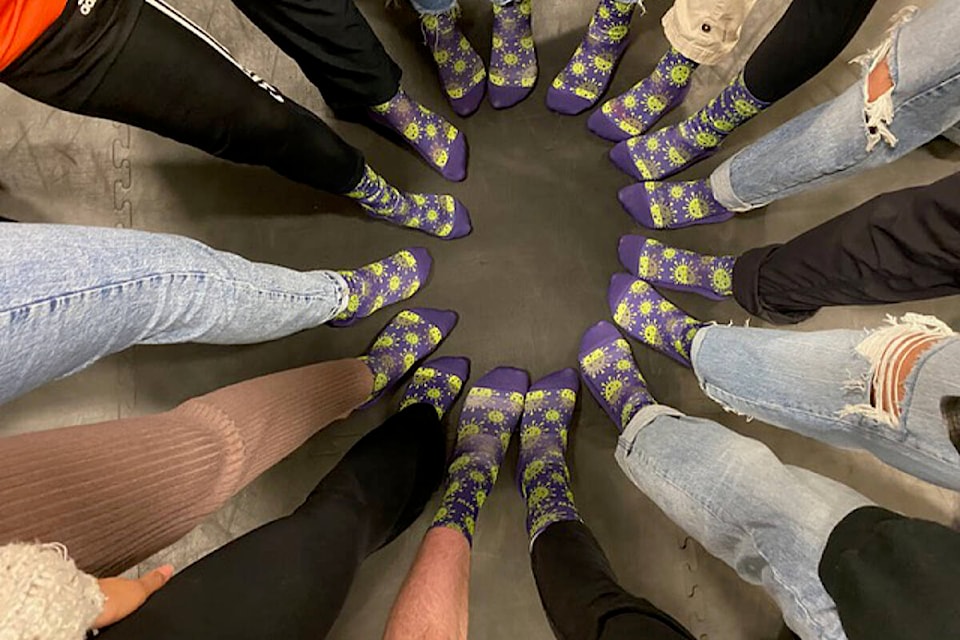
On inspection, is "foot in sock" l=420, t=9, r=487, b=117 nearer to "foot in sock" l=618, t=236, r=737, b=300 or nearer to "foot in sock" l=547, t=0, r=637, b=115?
"foot in sock" l=547, t=0, r=637, b=115

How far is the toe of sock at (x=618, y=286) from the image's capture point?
3.96ft

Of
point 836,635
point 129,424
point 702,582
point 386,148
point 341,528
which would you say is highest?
point 386,148

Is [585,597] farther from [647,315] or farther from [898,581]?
[647,315]

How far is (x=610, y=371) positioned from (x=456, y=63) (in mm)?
598

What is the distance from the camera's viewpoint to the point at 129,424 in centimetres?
71

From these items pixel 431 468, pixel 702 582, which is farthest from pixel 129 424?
pixel 702 582

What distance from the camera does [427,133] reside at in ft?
3.91

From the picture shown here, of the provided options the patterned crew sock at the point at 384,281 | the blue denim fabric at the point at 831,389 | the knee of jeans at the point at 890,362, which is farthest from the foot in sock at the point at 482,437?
the knee of jeans at the point at 890,362

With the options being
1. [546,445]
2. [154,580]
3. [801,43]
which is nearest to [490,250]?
[546,445]

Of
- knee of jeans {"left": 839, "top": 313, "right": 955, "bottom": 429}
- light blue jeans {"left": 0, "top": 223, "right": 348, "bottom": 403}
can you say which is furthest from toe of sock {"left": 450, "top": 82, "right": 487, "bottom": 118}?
knee of jeans {"left": 839, "top": 313, "right": 955, "bottom": 429}

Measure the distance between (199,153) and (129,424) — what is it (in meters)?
0.72

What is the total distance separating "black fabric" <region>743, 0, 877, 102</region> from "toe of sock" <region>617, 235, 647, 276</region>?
0.31 metres

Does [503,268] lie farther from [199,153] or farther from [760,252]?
[199,153]

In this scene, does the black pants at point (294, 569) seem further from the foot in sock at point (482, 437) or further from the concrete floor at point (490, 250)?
the concrete floor at point (490, 250)
